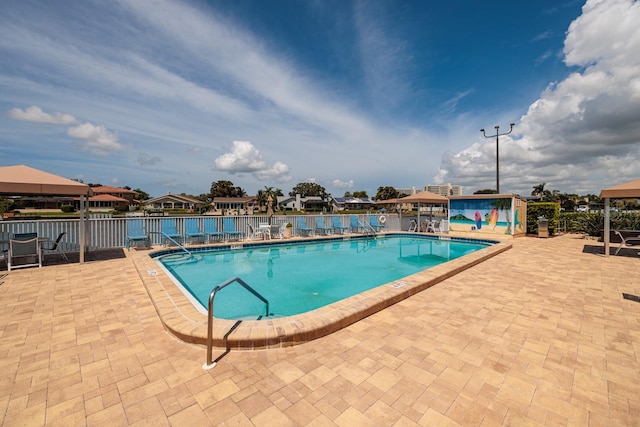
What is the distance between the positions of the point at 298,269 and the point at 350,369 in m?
5.61

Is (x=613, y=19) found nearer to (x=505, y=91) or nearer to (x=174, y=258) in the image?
(x=505, y=91)

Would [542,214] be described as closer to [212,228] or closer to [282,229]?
[282,229]

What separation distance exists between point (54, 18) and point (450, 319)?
37.2ft

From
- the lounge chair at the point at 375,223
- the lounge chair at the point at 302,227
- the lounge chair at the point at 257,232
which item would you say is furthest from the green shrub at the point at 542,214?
the lounge chair at the point at 257,232

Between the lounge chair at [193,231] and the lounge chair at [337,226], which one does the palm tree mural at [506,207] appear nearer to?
the lounge chair at [337,226]

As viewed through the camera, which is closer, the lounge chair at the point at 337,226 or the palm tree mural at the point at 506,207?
the palm tree mural at the point at 506,207

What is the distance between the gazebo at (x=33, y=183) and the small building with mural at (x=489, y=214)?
15619mm

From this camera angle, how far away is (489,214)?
13.8 m

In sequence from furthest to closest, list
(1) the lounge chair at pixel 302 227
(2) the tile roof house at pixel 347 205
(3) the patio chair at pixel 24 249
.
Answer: (2) the tile roof house at pixel 347 205 < (1) the lounge chair at pixel 302 227 < (3) the patio chair at pixel 24 249

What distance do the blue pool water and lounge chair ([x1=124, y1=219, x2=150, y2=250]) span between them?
1.36m

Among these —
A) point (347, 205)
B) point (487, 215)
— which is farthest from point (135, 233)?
point (347, 205)

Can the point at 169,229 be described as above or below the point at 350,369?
above

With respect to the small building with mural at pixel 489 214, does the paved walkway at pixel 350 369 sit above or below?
below

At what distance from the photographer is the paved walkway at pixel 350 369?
188 centimetres
